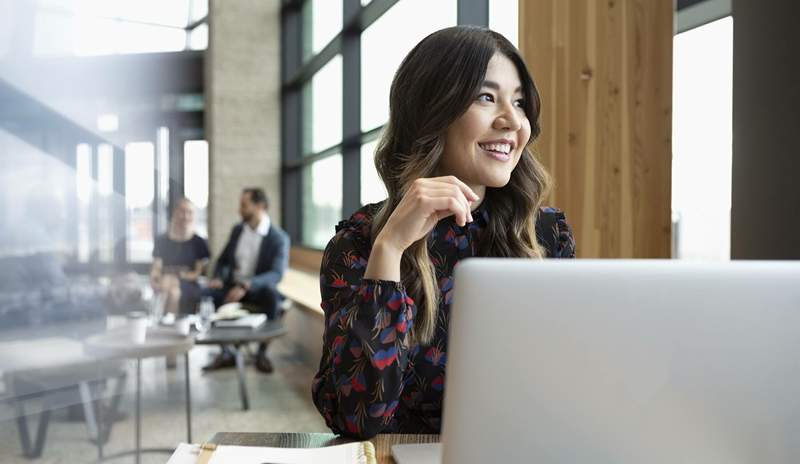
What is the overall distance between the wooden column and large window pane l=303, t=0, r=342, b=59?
3949mm

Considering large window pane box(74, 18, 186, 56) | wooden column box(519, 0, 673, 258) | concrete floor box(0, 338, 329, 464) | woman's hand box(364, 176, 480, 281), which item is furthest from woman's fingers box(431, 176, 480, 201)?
large window pane box(74, 18, 186, 56)

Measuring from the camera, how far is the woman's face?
120 cm

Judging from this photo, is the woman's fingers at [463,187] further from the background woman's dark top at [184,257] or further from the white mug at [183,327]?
the background woman's dark top at [184,257]

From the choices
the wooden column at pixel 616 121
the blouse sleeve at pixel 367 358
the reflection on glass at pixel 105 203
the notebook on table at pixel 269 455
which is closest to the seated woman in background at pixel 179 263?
the reflection on glass at pixel 105 203

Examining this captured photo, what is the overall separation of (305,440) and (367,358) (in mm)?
162

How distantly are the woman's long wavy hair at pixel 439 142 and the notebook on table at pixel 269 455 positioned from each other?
31 cm

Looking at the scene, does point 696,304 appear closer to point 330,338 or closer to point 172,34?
point 330,338

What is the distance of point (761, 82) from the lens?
1697 millimetres

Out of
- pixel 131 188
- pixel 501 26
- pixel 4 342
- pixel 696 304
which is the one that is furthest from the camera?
pixel 131 188

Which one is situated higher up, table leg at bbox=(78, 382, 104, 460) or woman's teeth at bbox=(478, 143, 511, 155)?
woman's teeth at bbox=(478, 143, 511, 155)

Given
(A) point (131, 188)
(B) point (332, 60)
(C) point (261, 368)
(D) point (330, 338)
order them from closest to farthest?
(D) point (330, 338), (A) point (131, 188), (C) point (261, 368), (B) point (332, 60)

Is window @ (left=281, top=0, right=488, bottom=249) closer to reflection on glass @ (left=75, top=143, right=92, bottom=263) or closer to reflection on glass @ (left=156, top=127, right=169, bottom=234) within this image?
reflection on glass @ (left=156, top=127, right=169, bottom=234)

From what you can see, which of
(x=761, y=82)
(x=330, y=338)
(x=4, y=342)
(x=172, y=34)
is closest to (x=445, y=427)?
(x=330, y=338)

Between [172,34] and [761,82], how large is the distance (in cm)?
455
